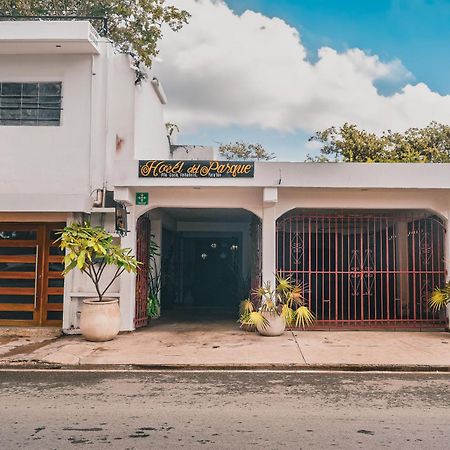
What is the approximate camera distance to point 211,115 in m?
34.5

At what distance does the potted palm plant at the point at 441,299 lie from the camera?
31.2ft

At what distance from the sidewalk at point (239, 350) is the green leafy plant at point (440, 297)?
0.64m

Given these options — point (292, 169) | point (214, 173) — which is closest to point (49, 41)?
point (214, 173)

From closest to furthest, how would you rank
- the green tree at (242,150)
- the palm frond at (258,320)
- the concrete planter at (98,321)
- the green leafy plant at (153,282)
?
the concrete planter at (98,321) → the palm frond at (258,320) → the green leafy plant at (153,282) → the green tree at (242,150)

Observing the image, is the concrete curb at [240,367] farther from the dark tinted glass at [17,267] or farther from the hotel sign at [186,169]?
the hotel sign at [186,169]

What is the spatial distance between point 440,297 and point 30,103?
395 inches

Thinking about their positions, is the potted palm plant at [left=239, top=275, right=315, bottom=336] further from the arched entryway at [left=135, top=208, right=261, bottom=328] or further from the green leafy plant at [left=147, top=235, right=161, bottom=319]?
the arched entryway at [left=135, top=208, right=261, bottom=328]

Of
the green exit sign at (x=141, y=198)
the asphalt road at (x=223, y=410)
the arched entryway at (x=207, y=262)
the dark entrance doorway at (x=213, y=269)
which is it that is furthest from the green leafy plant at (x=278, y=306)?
the dark entrance doorway at (x=213, y=269)

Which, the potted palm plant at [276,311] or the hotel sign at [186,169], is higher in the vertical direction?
the hotel sign at [186,169]

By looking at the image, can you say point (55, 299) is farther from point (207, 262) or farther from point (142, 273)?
point (207, 262)

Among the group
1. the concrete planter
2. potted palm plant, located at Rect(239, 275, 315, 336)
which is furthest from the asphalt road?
potted palm plant, located at Rect(239, 275, 315, 336)

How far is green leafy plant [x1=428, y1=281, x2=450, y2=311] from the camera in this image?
31.2 ft

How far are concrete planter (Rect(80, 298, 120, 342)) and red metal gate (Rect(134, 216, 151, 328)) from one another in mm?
1272

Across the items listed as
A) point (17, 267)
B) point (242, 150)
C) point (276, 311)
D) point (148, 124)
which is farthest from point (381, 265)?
point (242, 150)
